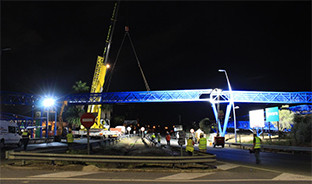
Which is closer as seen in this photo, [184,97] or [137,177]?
[137,177]

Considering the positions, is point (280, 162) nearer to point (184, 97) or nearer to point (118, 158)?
point (118, 158)

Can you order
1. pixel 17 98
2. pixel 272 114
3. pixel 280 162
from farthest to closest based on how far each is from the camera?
pixel 17 98 < pixel 272 114 < pixel 280 162

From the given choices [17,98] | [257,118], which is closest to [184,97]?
[257,118]

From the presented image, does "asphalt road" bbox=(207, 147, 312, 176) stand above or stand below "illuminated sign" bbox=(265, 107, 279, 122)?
below

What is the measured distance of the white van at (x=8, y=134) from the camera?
76.4 feet

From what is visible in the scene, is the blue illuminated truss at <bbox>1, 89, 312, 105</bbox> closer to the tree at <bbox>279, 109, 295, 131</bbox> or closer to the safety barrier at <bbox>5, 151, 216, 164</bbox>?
the tree at <bbox>279, 109, 295, 131</bbox>

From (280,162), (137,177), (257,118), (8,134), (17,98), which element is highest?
(17,98)

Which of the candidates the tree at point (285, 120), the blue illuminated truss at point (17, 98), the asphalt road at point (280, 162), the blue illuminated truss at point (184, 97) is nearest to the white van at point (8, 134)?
the asphalt road at point (280, 162)

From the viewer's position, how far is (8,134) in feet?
78.7

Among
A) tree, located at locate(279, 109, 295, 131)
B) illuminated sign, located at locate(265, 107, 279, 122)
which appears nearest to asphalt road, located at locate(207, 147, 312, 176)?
illuminated sign, located at locate(265, 107, 279, 122)

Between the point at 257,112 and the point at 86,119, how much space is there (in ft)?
104

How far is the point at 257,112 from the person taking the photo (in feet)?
121

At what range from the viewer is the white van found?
76.4 feet

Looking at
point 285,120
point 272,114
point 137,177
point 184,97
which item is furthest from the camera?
point 184,97
